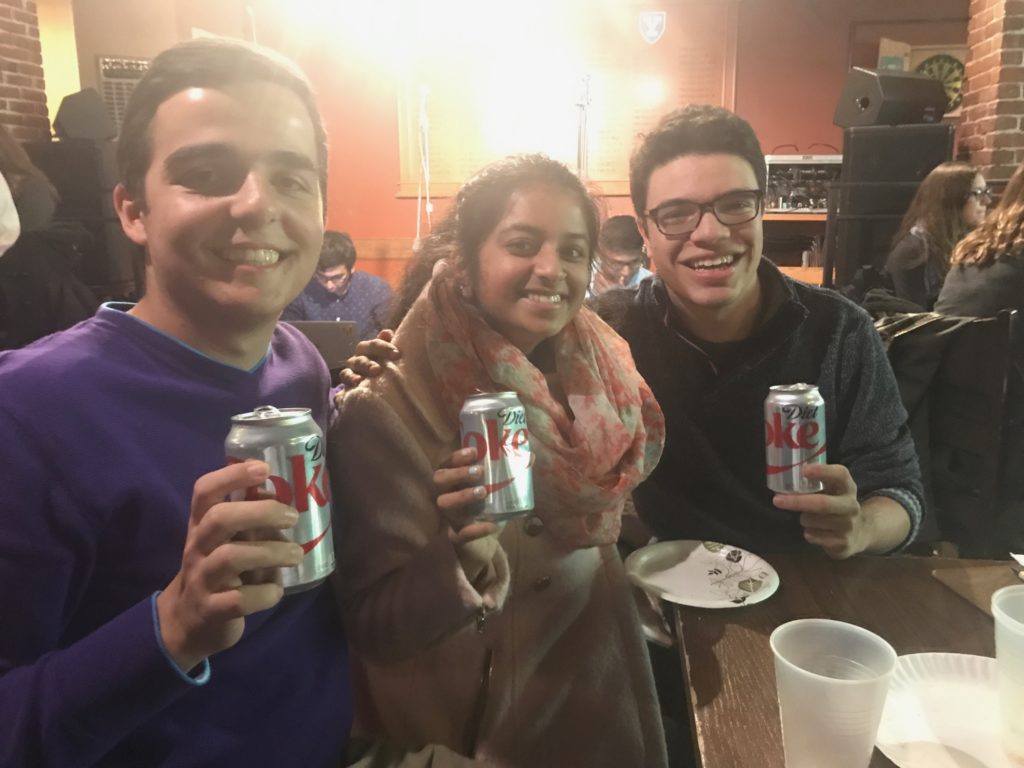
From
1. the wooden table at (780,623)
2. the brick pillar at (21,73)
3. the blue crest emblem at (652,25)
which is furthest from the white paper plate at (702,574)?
the blue crest emblem at (652,25)

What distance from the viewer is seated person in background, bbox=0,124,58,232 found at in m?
2.94

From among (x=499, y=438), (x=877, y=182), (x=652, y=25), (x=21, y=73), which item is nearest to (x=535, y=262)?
(x=499, y=438)

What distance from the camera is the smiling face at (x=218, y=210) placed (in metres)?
0.79

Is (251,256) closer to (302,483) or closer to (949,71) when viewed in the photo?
(302,483)

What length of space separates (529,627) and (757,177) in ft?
3.11

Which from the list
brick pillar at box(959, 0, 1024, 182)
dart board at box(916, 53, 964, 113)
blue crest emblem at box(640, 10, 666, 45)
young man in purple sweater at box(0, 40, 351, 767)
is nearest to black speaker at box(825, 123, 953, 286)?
brick pillar at box(959, 0, 1024, 182)

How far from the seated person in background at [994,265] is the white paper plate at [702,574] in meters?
1.75

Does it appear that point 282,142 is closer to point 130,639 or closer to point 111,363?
point 111,363

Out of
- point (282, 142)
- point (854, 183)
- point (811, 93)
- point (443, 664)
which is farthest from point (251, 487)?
point (811, 93)

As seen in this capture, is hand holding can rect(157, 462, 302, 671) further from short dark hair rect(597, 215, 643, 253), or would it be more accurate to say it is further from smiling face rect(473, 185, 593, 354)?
short dark hair rect(597, 215, 643, 253)

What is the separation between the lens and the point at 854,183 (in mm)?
3723

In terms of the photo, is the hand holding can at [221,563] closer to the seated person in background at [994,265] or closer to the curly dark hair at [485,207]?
the curly dark hair at [485,207]

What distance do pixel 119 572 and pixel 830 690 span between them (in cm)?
69

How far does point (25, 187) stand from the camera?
2.98 metres
